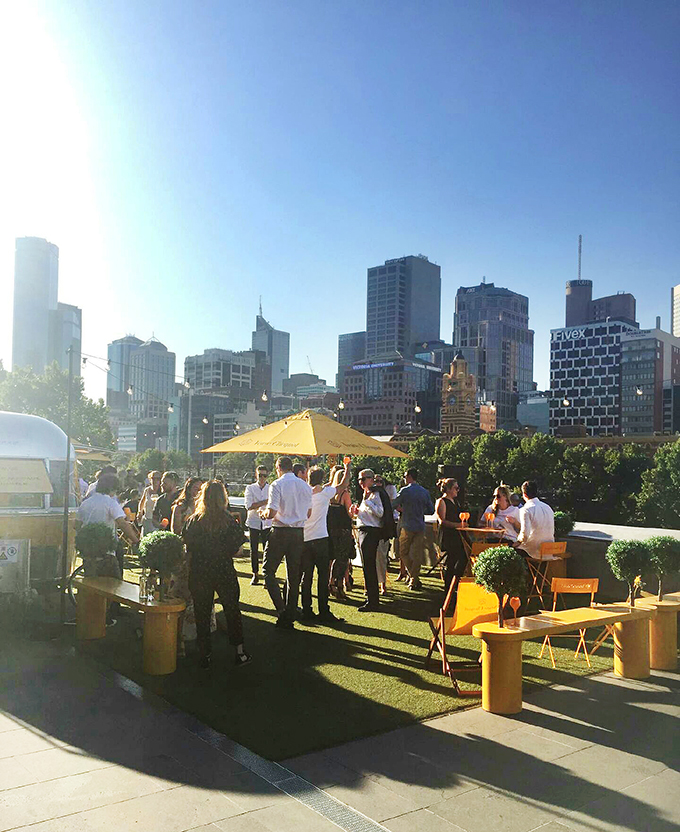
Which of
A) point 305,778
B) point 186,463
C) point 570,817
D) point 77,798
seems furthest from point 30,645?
point 186,463

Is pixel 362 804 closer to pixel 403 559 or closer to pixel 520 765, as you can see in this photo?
pixel 520 765

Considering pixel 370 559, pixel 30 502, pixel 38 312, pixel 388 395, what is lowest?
pixel 370 559

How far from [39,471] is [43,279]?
573 ft

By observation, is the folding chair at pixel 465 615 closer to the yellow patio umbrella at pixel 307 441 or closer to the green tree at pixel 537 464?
the yellow patio umbrella at pixel 307 441

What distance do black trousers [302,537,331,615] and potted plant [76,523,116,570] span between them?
2.53m

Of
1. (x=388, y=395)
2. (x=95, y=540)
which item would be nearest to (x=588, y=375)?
(x=388, y=395)

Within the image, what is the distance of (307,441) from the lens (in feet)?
40.9

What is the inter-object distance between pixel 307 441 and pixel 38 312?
565 feet

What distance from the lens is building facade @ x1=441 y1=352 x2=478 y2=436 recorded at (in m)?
130

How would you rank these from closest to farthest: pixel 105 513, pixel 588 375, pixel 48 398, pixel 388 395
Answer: pixel 105 513, pixel 48 398, pixel 588 375, pixel 388 395

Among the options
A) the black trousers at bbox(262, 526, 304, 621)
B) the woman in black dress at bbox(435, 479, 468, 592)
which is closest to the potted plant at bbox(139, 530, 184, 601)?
the black trousers at bbox(262, 526, 304, 621)

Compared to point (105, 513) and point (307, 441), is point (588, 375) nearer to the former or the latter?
point (307, 441)

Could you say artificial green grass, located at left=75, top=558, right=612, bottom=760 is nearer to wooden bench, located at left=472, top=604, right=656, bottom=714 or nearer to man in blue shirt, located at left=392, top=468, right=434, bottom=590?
wooden bench, located at left=472, top=604, right=656, bottom=714

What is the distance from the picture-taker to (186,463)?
110750 millimetres
